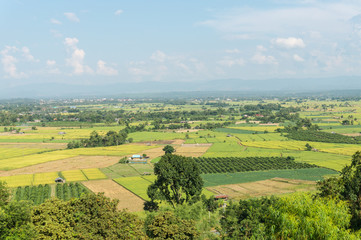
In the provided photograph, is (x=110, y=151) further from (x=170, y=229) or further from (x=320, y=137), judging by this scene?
(x=170, y=229)

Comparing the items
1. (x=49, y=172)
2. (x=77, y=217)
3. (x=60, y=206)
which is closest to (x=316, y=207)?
(x=77, y=217)

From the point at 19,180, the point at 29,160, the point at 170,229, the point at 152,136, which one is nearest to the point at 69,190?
the point at 19,180

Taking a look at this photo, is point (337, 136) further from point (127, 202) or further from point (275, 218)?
point (275, 218)

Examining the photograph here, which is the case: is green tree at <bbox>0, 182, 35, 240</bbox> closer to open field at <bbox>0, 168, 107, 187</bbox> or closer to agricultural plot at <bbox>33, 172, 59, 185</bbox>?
open field at <bbox>0, 168, 107, 187</bbox>

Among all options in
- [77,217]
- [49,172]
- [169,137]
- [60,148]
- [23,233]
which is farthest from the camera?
[169,137]

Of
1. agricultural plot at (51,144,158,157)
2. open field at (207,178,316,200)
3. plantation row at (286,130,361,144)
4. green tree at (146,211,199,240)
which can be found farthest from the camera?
plantation row at (286,130,361,144)

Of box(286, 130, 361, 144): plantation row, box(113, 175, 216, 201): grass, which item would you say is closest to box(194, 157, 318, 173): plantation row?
box(113, 175, 216, 201): grass
